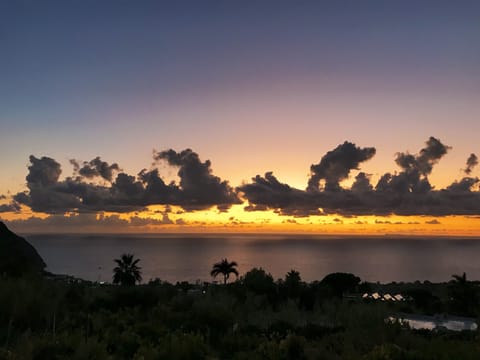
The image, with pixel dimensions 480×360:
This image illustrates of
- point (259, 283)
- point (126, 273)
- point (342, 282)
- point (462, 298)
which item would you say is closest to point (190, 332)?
point (259, 283)

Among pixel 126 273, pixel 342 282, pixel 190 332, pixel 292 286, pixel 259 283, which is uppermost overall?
pixel 190 332

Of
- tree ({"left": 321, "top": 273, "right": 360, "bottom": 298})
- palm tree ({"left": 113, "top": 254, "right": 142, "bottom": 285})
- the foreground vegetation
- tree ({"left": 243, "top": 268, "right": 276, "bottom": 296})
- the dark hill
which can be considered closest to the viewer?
the foreground vegetation

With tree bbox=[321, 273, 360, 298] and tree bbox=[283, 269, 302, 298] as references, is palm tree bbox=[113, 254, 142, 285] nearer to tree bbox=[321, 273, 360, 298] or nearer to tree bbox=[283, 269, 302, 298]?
tree bbox=[321, 273, 360, 298]

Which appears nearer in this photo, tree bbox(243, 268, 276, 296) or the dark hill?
the dark hill

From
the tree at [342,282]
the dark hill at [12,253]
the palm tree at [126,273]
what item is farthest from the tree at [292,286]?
the palm tree at [126,273]

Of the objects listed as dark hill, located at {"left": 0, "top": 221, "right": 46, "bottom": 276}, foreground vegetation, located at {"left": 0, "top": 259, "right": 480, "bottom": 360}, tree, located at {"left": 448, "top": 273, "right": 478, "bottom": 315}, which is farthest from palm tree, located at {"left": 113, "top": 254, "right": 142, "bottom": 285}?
tree, located at {"left": 448, "top": 273, "right": 478, "bottom": 315}

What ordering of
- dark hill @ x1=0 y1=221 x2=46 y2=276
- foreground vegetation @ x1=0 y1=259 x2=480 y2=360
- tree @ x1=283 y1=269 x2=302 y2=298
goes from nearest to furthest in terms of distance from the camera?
foreground vegetation @ x1=0 y1=259 x2=480 y2=360
dark hill @ x1=0 y1=221 x2=46 y2=276
tree @ x1=283 y1=269 x2=302 y2=298

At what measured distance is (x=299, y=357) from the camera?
1233cm

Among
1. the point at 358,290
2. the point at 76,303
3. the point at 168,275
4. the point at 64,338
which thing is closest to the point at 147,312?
the point at 76,303

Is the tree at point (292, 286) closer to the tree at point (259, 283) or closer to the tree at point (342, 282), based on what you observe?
the tree at point (259, 283)

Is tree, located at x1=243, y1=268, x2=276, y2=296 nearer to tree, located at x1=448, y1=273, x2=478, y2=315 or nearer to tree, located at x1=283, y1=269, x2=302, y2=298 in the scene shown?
tree, located at x1=283, y1=269, x2=302, y2=298

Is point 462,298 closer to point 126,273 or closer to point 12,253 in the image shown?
point 126,273

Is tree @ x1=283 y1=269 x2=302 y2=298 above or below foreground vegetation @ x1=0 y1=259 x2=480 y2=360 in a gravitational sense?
below

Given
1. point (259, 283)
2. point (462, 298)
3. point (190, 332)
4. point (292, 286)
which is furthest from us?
point (462, 298)
